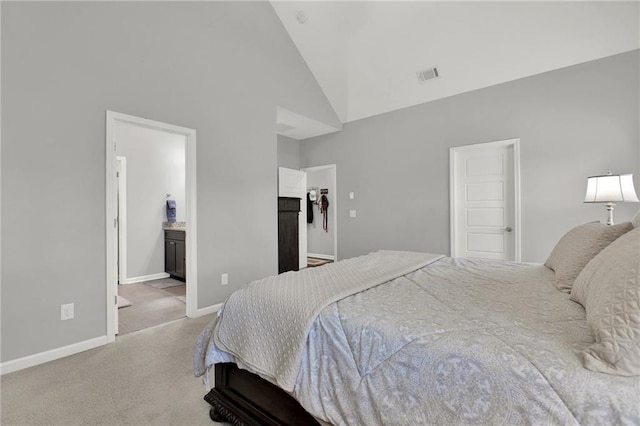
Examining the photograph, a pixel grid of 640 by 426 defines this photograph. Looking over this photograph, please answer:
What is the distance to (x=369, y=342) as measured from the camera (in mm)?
1067

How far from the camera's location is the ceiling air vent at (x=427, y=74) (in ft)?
13.5

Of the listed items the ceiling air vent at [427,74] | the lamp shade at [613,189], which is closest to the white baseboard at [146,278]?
the ceiling air vent at [427,74]

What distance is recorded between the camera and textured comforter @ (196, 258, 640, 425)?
0.75 metres

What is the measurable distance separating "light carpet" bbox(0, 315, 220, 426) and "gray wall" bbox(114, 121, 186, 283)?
105 inches

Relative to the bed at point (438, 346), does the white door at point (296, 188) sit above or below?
above

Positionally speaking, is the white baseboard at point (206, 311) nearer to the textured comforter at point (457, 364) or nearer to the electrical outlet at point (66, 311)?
the electrical outlet at point (66, 311)

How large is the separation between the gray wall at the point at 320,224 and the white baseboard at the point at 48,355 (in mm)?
4947

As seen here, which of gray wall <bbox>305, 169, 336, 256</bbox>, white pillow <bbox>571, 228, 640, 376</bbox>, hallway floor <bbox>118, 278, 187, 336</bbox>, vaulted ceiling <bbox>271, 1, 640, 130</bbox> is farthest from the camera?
gray wall <bbox>305, 169, 336, 256</bbox>

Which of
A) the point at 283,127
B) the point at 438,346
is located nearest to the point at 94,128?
the point at 438,346

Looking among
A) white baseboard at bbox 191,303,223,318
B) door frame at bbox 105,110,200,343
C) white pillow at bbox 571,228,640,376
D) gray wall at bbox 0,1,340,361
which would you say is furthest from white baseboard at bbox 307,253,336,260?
white pillow at bbox 571,228,640,376

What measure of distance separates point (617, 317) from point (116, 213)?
10.4ft

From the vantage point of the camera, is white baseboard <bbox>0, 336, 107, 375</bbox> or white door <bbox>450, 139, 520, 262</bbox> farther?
white door <bbox>450, 139, 520, 262</bbox>

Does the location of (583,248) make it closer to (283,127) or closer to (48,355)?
(48,355)

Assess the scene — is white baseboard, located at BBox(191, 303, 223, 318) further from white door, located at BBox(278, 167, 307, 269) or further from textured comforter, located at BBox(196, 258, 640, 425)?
textured comforter, located at BBox(196, 258, 640, 425)
